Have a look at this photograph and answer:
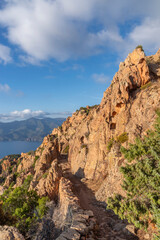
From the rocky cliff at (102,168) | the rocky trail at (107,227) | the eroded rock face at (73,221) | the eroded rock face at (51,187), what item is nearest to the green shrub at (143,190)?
the eroded rock face at (73,221)

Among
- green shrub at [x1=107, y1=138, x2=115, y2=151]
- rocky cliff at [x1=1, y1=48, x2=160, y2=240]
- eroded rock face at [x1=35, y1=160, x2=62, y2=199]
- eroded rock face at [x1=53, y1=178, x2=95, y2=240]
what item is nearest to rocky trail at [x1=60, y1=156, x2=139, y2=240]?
rocky cliff at [x1=1, y1=48, x2=160, y2=240]

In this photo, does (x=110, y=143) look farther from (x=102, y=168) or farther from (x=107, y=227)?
(x=107, y=227)

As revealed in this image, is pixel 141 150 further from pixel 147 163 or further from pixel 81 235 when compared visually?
pixel 81 235

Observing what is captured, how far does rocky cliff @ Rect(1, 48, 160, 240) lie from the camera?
13.9 meters

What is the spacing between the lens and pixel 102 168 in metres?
29.8

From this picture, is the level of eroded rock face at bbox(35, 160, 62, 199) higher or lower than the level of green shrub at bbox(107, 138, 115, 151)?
lower

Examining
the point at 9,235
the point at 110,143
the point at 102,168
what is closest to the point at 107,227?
the point at 9,235

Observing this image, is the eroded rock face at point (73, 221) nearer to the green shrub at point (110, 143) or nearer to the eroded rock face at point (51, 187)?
the eroded rock face at point (51, 187)

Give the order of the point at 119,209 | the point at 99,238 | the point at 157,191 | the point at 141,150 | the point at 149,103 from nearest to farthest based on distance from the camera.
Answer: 1. the point at 157,191
2. the point at 119,209
3. the point at 141,150
4. the point at 99,238
5. the point at 149,103

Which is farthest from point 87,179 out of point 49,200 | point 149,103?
point 149,103

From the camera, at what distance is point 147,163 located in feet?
27.7

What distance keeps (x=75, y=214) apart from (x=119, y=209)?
6.24 m

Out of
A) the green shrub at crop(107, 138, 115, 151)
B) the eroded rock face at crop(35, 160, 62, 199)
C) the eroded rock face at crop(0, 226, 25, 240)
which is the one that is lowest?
the eroded rock face at crop(35, 160, 62, 199)

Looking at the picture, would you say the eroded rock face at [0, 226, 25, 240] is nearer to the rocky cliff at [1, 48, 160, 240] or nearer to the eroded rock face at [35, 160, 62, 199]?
the rocky cliff at [1, 48, 160, 240]
